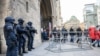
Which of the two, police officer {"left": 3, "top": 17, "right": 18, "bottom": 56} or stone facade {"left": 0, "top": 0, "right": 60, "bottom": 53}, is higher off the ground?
stone facade {"left": 0, "top": 0, "right": 60, "bottom": 53}

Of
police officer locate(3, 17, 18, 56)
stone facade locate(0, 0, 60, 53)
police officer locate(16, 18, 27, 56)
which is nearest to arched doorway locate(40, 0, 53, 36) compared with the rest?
→ stone facade locate(0, 0, 60, 53)

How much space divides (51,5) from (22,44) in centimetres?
2162

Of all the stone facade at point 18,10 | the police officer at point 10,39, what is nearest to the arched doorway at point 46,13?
the stone facade at point 18,10

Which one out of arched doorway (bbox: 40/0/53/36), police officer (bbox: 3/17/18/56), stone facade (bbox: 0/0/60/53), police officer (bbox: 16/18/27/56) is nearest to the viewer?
police officer (bbox: 3/17/18/56)

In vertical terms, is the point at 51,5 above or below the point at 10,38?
above

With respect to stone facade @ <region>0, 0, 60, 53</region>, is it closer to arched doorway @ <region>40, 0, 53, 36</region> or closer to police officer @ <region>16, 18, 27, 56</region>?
police officer @ <region>16, 18, 27, 56</region>

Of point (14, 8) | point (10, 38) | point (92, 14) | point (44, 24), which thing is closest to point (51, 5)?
point (44, 24)

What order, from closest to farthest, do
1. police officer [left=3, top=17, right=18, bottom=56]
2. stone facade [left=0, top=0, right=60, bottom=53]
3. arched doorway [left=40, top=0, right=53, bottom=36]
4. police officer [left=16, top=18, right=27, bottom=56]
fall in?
police officer [left=3, top=17, right=18, bottom=56] < police officer [left=16, top=18, right=27, bottom=56] < stone facade [left=0, top=0, right=60, bottom=53] < arched doorway [left=40, top=0, right=53, bottom=36]

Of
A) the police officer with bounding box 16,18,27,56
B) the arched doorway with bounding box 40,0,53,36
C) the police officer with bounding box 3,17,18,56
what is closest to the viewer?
the police officer with bounding box 3,17,18,56

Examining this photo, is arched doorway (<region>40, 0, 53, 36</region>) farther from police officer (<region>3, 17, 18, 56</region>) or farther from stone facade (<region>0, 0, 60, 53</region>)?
police officer (<region>3, 17, 18, 56</region>)

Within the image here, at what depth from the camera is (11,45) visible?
716 cm

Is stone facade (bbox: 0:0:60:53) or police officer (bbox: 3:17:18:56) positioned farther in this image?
stone facade (bbox: 0:0:60:53)

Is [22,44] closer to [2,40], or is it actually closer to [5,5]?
[2,40]

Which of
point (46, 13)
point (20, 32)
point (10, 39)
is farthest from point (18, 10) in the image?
point (46, 13)
